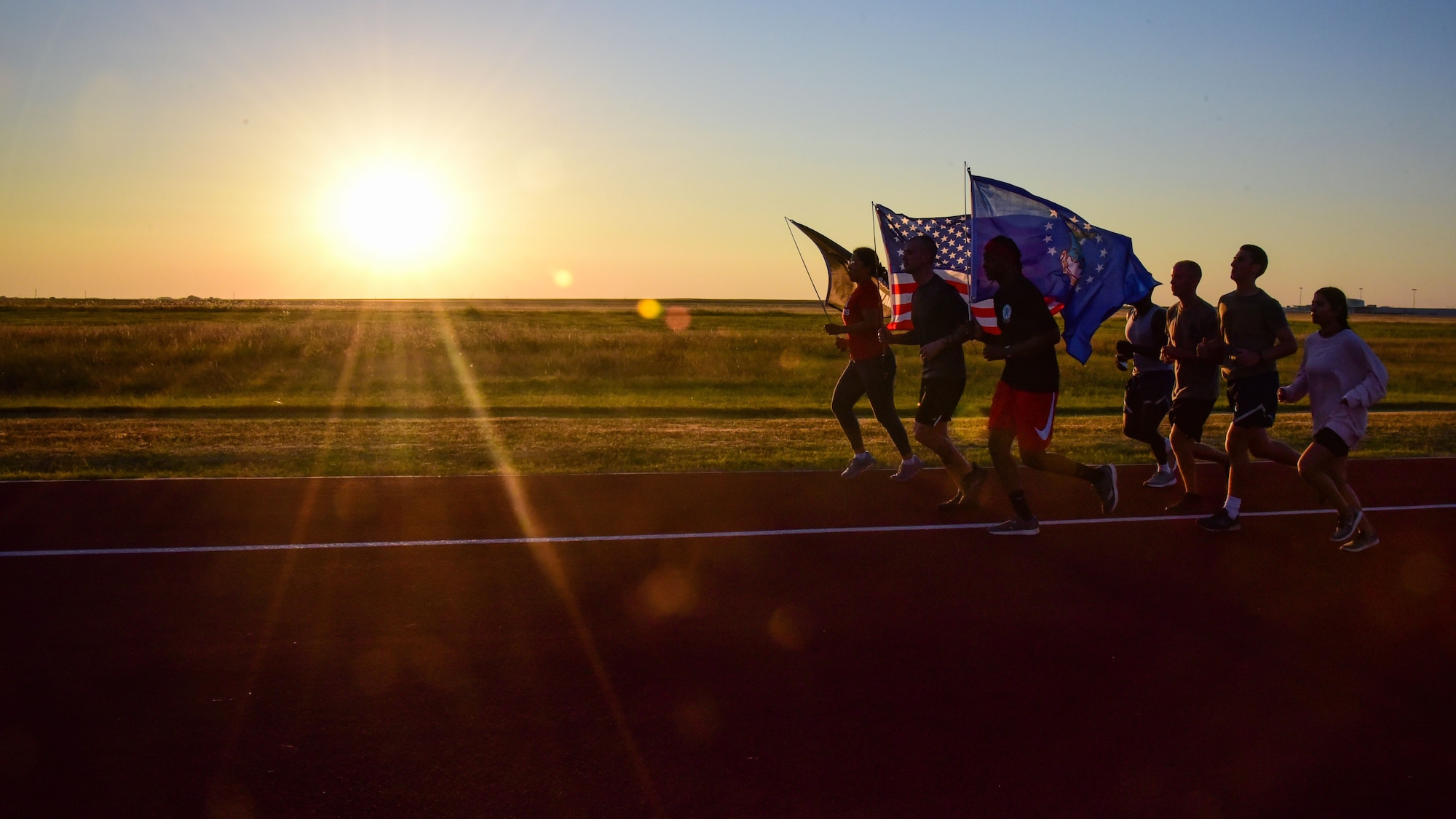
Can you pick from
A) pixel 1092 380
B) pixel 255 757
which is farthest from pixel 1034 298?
pixel 1092 380

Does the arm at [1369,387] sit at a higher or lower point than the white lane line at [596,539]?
higher

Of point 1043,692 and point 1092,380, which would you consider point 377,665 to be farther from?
point 1092,380

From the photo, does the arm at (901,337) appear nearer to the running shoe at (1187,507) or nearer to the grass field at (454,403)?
the running shoe at (1187,507)

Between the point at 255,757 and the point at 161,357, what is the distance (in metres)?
25.5

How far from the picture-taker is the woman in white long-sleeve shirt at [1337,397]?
741 centimetres

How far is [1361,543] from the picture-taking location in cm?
756

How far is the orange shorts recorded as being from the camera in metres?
7.80

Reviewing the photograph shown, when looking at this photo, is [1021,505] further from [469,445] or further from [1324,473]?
[469,445]

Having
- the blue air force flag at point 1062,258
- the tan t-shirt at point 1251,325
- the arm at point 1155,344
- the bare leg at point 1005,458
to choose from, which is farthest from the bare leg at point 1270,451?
the bare leg at point 1005,458

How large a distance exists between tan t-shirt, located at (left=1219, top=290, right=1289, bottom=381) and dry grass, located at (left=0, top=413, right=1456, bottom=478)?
Result: 4066 mm

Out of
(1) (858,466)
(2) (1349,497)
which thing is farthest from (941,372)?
(2) (1349,497)

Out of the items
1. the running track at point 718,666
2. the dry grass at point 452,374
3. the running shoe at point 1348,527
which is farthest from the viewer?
the dry grass at point 452,374

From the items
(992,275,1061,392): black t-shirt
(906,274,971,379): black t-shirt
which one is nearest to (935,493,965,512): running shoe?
(906,274,971,379): black t-shirt

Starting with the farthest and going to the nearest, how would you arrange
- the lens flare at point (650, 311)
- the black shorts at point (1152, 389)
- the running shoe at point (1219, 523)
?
the lens flare at point (650, 311), the black shorts at point (1152, 389), the running shoe at point (1219, 523)
